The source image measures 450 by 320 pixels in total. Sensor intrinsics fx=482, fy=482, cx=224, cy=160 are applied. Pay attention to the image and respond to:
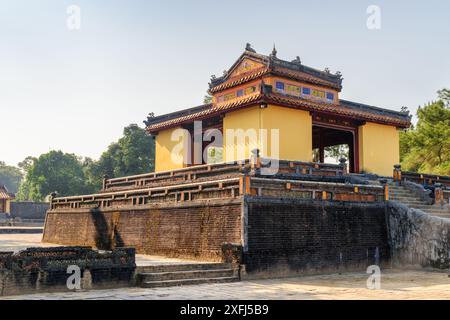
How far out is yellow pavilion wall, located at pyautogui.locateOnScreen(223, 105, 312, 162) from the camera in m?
18.0

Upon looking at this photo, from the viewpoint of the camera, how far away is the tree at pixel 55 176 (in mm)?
52672

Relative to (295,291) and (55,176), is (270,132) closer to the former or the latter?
(295,291)

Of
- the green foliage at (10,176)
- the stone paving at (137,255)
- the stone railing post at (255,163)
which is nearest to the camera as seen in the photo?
the stone paving at (137,255)

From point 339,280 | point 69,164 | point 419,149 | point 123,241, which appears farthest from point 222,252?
point 69,164

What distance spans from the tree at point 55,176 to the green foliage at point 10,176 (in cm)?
5890

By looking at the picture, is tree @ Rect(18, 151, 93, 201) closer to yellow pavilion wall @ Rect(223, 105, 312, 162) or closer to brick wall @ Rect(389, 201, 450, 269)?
yellow pavilion wall @ Rect(223, 105, 312, 162)

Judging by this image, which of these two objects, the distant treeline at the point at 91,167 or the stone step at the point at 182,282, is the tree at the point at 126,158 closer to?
the distant treeline at the point at 91,167

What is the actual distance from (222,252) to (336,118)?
32.4ft

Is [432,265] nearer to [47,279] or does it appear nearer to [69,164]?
[47,279]

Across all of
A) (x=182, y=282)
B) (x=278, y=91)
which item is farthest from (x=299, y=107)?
(x=182, y=282)

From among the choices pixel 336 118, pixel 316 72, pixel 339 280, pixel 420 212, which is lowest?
pixel 339 280

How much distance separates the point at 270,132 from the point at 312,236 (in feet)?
16.4

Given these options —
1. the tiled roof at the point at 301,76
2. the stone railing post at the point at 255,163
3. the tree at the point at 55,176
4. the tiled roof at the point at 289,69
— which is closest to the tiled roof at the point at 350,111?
the tiled roof at the point at 301,76
